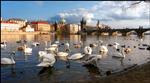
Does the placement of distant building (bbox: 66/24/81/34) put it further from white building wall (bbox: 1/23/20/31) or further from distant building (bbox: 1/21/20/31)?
white building wall (bbox: 1/23/20/31)

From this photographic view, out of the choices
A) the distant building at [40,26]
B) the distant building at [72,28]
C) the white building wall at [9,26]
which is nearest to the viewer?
the white building wall at [9,26]

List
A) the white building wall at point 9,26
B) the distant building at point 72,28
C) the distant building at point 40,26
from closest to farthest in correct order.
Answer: the white building wall at point 9,26
the distant building at point 40,26
the distant building at point 72,28

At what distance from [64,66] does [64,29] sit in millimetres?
160094

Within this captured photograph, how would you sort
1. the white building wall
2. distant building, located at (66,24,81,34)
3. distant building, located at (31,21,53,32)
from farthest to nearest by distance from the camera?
distant building, located at (66,24,81,34) < distant building, located at (31,21,53,32) < the white building wall

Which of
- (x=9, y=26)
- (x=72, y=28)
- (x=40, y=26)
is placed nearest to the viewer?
(x=9, y=26)

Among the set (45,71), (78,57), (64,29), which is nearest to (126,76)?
(45,71)

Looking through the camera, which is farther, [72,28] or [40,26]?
[72,28]

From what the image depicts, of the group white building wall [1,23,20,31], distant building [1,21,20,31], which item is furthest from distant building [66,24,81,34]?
white building wall [1,23,20,31]

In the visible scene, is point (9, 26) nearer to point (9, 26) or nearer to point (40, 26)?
point (9, 26)

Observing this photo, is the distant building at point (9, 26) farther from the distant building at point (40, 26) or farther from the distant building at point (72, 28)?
the distant building at point (72, 28)

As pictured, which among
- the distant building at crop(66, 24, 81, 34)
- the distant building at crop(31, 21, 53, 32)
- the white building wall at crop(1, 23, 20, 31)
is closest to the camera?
the white building wall at crop(1, 23, 20, 31)

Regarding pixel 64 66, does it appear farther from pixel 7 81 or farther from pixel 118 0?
pixel 118 0

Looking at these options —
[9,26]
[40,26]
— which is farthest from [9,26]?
[40,26]

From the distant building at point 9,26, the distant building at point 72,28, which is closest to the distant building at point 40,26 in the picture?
the distant building at point 72,28
